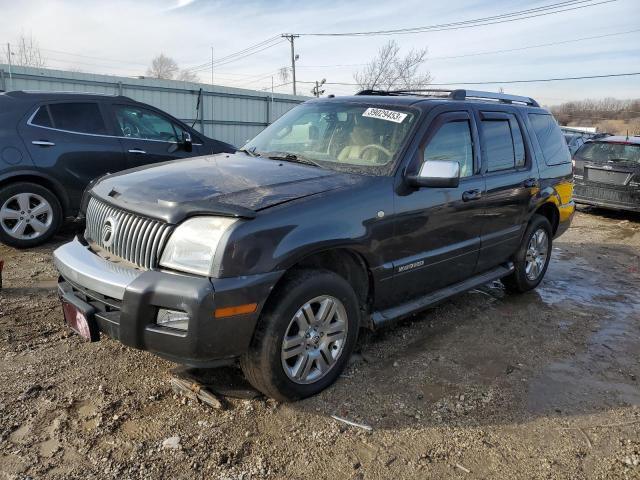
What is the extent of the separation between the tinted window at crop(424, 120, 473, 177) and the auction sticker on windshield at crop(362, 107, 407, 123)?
0.93ft

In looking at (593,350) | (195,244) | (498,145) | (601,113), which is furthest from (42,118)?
(601,113)

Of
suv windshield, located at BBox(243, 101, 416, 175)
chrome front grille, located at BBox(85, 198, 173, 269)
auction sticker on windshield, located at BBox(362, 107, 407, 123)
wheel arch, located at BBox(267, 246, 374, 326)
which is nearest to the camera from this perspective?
chrome front grille, located at BBox(85, 198, 173, 269)

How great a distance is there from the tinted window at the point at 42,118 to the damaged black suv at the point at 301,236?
3.04 meters

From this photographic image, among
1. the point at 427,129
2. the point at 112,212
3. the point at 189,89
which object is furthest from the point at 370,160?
the point at 189,89

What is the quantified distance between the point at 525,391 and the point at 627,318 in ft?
7.23

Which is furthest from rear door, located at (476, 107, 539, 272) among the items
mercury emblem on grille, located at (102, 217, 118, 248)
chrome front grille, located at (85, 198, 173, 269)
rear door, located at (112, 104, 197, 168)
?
rear door, located at (112, 104, 197, 168)

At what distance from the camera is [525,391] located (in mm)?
3436

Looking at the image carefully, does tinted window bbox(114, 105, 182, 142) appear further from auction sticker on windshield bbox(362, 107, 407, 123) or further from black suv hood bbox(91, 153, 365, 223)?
auction sticker on windshield bbox(362, 107, 407, 123)

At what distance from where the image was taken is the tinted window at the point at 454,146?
12.6 ft

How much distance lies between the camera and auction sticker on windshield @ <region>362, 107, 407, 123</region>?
3828 mm

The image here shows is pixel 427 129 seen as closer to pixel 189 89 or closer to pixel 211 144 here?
pixel 211 144

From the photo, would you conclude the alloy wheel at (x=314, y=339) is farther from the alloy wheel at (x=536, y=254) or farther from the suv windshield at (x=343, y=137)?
the alloy wheel at (x=536, y=254)

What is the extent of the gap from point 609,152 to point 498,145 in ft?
22.8

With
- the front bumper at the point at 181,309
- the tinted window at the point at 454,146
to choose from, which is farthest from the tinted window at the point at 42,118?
the tinted window at the point at 454,146
